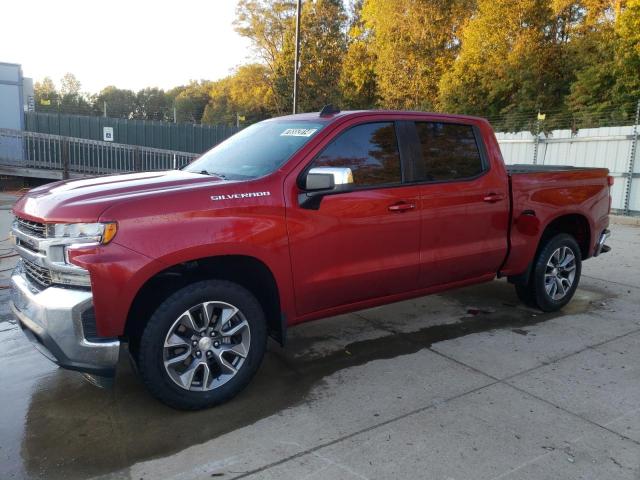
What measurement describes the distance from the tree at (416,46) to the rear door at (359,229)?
29871 millimetres

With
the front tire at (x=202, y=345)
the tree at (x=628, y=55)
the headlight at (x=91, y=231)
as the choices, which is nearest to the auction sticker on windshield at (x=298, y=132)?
the front tire at (x=202, y=345)

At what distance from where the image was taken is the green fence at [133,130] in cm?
2409

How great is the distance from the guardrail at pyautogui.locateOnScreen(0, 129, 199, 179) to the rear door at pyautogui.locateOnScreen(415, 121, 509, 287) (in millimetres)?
13920

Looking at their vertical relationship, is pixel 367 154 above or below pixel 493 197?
above

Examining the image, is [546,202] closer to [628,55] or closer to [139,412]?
[139,412]

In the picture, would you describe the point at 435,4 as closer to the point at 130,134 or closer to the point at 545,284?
the point at 130,134

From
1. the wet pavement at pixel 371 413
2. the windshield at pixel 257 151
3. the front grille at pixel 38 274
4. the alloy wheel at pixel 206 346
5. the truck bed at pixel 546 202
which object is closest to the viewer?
the wet pavement at pixel 371 413

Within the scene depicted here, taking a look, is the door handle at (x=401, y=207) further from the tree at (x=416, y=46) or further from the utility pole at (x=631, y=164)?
the tree at (x=416, y=46)

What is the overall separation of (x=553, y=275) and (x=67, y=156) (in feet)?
54.0

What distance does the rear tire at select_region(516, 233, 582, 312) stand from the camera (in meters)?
5.52

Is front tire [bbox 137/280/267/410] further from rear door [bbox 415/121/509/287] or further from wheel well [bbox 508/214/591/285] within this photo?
wheel well [bbox 508/214/591/285]

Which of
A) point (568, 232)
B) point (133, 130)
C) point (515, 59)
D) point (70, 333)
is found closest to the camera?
point (70, 333)

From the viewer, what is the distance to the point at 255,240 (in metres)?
3.60

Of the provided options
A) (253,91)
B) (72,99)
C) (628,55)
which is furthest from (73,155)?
(72,99)
